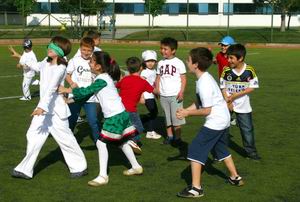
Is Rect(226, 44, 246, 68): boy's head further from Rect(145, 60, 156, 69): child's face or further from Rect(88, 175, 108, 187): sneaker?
Rect(88, 175, 108, 187): sneaker

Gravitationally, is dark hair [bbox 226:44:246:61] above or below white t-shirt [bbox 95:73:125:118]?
above

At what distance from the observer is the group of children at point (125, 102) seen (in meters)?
6.21

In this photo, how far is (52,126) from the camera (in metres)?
6.90

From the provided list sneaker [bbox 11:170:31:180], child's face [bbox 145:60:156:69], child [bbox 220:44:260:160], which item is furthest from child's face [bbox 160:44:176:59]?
sneaker [bbox 11:170:31:180]

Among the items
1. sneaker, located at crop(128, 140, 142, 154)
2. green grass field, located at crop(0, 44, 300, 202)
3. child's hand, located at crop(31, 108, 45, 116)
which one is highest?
child's hand, located at crop(31, 108, 45, 116)

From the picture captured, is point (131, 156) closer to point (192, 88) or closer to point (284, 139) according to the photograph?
point (284, 139)

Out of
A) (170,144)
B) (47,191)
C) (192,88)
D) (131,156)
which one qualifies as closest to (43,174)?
(47,191)

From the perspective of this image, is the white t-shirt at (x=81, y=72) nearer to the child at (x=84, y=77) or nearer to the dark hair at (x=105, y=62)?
the child at (x=84, y=77)

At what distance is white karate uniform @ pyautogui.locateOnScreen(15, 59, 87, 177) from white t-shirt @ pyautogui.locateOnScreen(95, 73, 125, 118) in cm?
55

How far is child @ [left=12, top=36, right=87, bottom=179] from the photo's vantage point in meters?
6.71

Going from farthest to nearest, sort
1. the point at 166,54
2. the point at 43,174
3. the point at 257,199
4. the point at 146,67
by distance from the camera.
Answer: the point at 146,67, the point at 166,54, the point at 43,174, the point at 257,199

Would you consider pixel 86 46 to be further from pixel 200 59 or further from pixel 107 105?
pixel 200 59

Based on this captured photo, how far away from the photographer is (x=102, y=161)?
678 centimetres

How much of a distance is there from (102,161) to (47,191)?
0.80m
